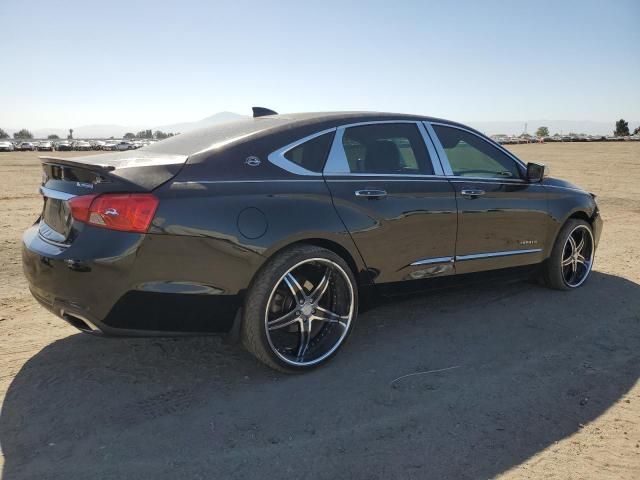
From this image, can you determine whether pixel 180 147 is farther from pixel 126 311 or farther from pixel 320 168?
pixel 126 311

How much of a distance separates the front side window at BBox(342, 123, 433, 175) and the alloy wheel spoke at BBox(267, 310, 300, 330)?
1.03m

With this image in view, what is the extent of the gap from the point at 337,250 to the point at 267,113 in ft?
5.20

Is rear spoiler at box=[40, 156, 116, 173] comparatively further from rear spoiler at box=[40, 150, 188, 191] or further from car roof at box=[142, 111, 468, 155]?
car roof at box=[142, 111, 468, 155]

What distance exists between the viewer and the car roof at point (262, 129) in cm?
337

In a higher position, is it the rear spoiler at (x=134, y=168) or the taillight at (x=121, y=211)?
the rear spoiler at (x=134, y=168)

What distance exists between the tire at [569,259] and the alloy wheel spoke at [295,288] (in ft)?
9.09

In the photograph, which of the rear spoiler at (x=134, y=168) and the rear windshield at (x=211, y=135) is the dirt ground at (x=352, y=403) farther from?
the rear windshield at (x=211, y=135)

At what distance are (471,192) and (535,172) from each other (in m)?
0.93

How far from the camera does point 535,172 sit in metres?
4.82

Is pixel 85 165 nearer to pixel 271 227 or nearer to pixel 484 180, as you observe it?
pixel 271 227

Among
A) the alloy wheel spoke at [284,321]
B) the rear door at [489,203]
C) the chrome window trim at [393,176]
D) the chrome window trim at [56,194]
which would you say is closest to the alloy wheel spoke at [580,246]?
the rear door at [489,203]

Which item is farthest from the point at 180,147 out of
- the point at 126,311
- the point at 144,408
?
the point at 144,408

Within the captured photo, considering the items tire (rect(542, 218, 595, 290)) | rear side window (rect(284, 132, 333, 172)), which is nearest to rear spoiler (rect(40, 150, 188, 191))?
rear side window (rect(284, 132, 333, 172))

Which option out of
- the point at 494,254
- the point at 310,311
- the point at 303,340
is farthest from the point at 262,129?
the point at 494,254
